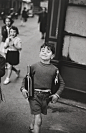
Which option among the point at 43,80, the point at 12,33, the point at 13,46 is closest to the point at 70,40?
the point at 12,33

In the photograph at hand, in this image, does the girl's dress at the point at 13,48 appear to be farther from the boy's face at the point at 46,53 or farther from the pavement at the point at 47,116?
the boy's face at the point at 46,53

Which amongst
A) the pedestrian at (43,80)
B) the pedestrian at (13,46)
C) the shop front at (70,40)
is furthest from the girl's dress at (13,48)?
the pedestrian at (43,80)

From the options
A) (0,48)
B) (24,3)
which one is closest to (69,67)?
(0,48)

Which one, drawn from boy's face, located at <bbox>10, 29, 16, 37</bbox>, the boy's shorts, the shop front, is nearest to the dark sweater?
the boy's shorts

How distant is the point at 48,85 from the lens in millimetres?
3715

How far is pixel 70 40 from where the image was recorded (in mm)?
5574

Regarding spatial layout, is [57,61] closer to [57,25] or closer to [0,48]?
[57,25]

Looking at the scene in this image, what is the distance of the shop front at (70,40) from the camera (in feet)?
17.5

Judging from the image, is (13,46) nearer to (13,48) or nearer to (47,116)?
(13,48)

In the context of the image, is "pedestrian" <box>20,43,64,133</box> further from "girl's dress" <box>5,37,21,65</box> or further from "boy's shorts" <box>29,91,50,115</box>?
"girl's dress" <box>5,37,21,65</box>

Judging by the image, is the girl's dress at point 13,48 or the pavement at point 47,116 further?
the girl's dress at point 13,48

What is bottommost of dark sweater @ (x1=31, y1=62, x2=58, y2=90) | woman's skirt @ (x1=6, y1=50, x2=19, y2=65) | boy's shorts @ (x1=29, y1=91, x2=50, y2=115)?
woman's skirt @ (x1=6, y1=50, x2=19, y2=65)

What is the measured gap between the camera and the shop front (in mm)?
5344

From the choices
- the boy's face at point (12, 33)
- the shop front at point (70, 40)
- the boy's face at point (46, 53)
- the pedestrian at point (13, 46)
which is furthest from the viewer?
the pedestrian at point (13, 46)
